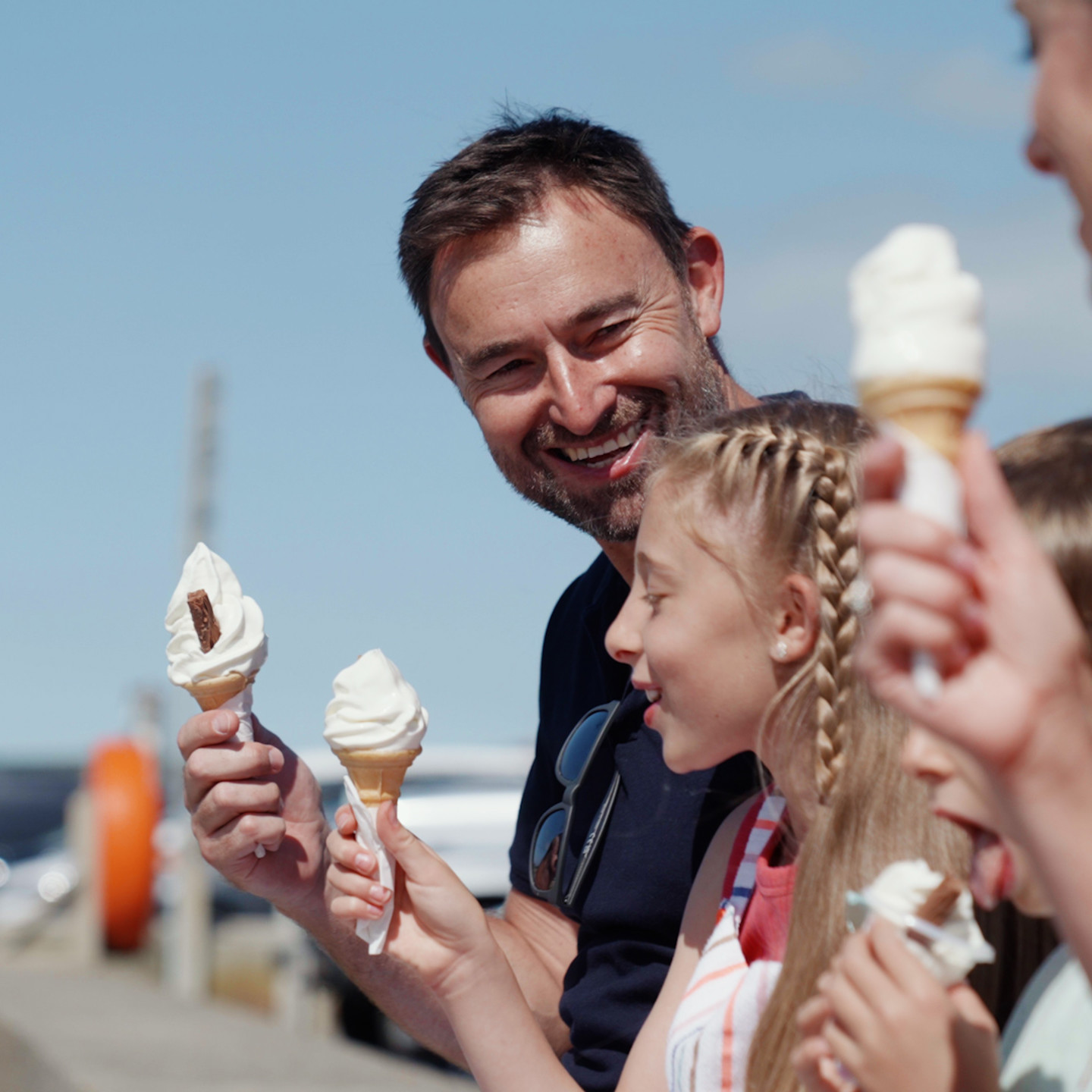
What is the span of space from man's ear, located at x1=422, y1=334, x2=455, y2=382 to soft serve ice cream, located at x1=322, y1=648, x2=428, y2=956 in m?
1.24

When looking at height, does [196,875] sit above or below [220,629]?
below

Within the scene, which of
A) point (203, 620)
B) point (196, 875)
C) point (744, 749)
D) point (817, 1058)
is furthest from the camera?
point (196, 875)

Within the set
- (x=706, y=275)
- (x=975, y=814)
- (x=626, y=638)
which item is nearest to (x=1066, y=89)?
(x=975, y=814)

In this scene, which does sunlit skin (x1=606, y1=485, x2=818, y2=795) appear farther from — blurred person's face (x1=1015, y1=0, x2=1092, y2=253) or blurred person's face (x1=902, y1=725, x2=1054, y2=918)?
blurred person's face (x1=1015, y1=0, x2=1092, y2=253)

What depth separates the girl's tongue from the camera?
56.7 inches

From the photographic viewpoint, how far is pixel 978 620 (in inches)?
45.4

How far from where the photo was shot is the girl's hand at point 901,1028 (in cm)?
142

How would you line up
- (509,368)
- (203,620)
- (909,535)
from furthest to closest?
(509,368) → (203,620) → (909,535)

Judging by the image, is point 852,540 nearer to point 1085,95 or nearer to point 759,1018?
point 759,1018

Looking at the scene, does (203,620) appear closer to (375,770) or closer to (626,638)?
(375,770)

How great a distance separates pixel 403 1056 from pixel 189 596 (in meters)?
8.42

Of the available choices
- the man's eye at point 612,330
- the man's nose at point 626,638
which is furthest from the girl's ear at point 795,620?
Answer: the man's eye at point 612,330

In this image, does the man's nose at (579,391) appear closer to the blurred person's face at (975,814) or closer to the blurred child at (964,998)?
the blurred child at (964,998)

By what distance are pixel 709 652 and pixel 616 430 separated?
1.07 m
